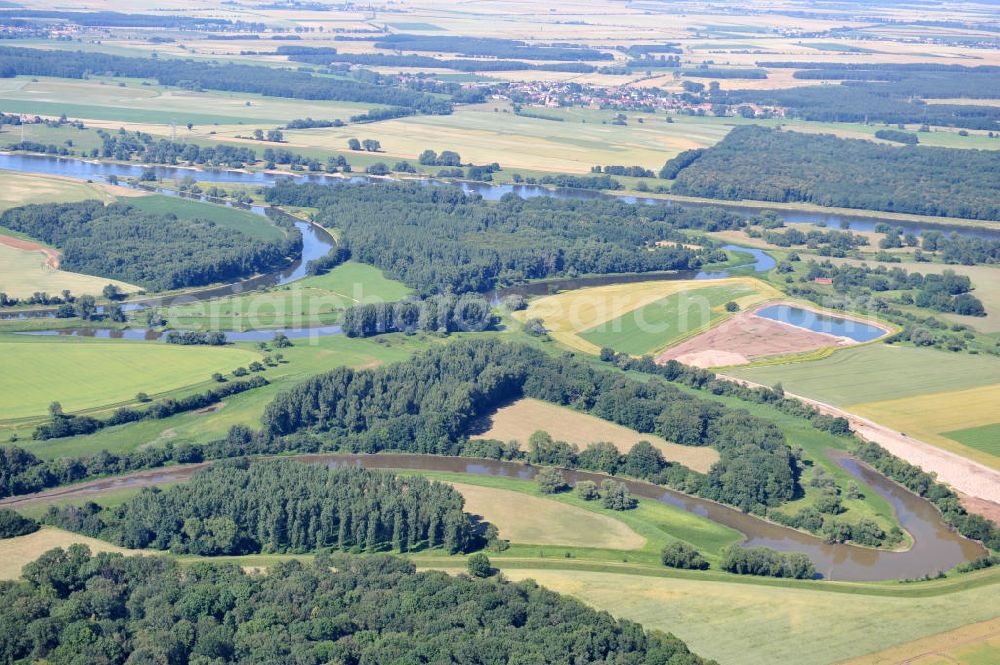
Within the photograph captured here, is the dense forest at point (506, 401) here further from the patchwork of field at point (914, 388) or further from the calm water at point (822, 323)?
the calm water at point (822, 323)

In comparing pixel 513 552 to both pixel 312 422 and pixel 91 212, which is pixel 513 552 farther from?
pixel 91 212

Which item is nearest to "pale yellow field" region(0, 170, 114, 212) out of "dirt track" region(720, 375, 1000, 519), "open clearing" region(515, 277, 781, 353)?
"open clearing" region(515, 277, 781, 353)

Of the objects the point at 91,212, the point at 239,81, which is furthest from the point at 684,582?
the point at 239,81

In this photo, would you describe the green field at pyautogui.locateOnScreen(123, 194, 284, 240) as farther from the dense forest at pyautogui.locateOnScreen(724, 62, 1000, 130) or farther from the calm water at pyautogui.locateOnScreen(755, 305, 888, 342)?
the dense forest at pyautogui.locateOnScreen(724, 62, 1000, 130)

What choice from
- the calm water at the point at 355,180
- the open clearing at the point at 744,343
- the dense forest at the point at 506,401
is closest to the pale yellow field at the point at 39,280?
the dense forest at the point at 506,401

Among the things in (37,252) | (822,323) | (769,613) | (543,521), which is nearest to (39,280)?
(37,252)

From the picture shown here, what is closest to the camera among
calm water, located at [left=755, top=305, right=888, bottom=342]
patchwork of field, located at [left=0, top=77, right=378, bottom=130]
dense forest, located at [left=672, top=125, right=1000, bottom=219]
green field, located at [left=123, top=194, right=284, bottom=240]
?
calm water, located at [left=755, top=305, right=888, bottom=342]
